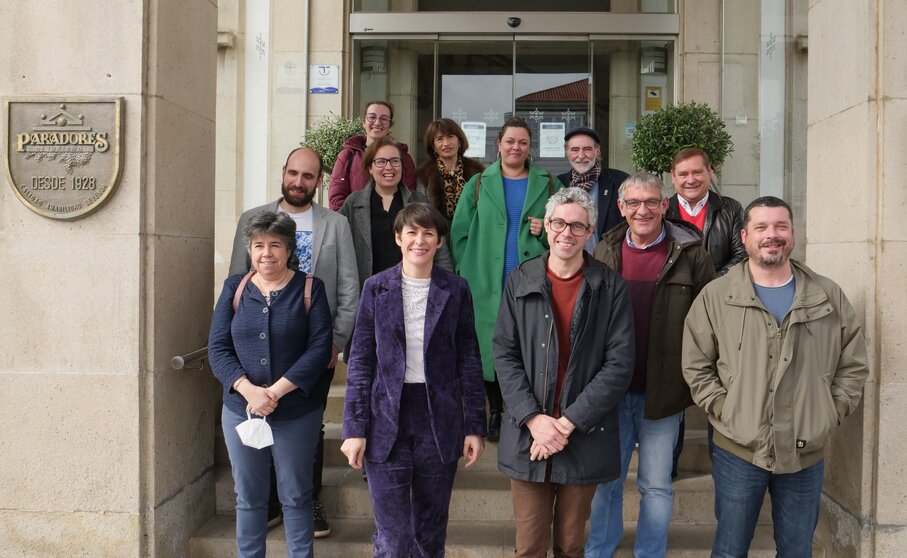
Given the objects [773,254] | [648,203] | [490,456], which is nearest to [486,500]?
[490,456]

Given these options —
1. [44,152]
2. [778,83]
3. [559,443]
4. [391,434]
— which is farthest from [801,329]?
[778,83]

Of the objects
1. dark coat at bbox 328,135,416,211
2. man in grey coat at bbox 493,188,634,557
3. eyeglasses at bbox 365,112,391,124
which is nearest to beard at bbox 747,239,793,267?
man in grey coat at bbox 493,188,634,557

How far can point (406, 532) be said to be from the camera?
11.4 feet

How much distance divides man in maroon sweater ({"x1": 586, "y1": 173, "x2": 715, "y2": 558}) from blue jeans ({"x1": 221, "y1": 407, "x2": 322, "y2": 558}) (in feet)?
4.89

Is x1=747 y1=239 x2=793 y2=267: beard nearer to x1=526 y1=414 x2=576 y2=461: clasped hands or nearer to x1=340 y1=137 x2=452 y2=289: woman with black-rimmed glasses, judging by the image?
x1=526 y1=414 x2=576 y2=461: clasped hands

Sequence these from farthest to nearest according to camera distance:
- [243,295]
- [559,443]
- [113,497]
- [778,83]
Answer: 1. [778,83]
2. [113,497]
3. [243,295]
4. [559,443]

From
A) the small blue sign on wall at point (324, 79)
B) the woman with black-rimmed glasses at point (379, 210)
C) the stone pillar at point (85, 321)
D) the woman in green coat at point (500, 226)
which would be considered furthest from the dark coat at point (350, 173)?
the small blue sign on wall at point (324, 79)

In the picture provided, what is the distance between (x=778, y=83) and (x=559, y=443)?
6.76 metres

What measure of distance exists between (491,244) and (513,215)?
22 centimetres

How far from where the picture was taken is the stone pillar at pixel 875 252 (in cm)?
392

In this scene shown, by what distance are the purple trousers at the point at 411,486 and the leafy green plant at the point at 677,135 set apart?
5.40m

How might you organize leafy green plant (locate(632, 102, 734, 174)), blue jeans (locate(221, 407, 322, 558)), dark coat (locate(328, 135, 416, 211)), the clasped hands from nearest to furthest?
the clasped hands < blue jeans (locate(221, 407, 322, 558)) < dark coat (locate(328, 135, 416, 211)) < leafy green plant (locate(632, 102, 734, 174))

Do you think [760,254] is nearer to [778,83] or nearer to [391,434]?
[391,434]

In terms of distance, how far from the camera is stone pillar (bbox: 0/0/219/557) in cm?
405
